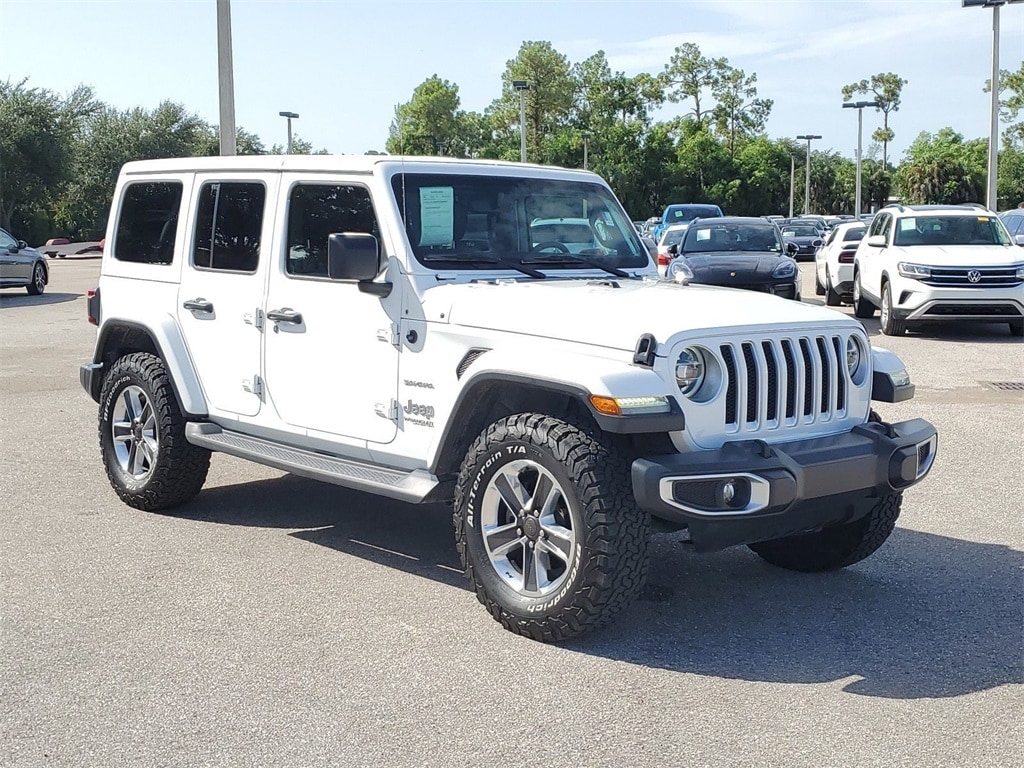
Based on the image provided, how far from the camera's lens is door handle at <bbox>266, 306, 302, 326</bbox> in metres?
6.05

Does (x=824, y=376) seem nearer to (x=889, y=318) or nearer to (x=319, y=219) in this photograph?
(x=319, y=219)

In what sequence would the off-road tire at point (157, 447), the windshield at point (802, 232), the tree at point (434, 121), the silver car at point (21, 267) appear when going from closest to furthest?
1. the off-road tire at point (157, 447)
2. the silver car at point (21, 267)
3. the windshield at point (802, 232)
4. the tree at point (434, 121)

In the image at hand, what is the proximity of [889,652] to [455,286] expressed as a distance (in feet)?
7.78

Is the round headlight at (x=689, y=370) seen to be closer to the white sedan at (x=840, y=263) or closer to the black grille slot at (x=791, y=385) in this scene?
the black grille slot at (x=791, y=385)

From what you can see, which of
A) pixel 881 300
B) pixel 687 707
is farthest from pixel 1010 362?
pixel 687 707

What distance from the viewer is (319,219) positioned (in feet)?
20.0

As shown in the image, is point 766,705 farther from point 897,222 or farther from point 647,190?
point 647,190

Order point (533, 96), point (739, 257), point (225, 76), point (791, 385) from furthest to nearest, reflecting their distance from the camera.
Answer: point (533, 96) < point (225, 76) < point (739, 257) < point (791, 385)

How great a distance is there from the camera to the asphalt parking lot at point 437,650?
3.99 metres

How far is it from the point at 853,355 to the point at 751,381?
0.75m

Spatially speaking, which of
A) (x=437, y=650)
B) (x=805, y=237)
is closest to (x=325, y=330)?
(x=437, y=650)

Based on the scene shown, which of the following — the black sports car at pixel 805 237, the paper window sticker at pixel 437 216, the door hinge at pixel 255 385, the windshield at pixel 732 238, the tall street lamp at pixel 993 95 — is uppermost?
the tall street lamp at pixel 993 95

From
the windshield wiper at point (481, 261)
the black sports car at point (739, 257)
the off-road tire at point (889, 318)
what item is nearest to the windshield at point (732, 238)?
the black sports car at point (739, 257)

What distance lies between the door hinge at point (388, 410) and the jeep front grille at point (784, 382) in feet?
5.08
